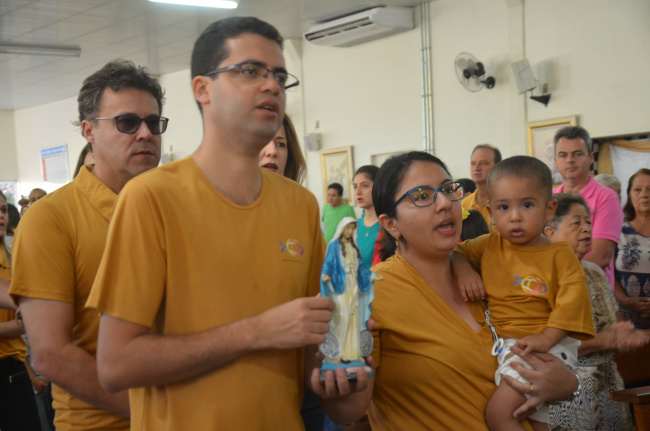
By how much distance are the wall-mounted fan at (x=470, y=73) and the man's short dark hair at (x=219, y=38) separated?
25.8 feet

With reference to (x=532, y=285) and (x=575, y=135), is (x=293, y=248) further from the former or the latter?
(x=575, y=135)

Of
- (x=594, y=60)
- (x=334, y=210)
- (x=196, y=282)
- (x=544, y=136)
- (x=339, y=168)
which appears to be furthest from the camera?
(x=339, y=168)

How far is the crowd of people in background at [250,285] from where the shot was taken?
1.43m

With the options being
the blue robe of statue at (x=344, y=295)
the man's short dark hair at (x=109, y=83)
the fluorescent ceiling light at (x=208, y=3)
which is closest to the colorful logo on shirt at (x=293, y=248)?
the blue robe of statue at (x=344, y=295)

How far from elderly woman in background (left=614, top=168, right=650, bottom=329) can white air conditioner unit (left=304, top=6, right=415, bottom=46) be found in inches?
223

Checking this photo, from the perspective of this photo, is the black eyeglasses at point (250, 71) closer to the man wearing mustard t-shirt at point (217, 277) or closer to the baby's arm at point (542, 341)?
the man wearing mustard t-shirt at point (217, 277)

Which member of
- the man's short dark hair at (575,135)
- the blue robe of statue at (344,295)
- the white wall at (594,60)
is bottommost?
the blue robe of statue at (344,295)

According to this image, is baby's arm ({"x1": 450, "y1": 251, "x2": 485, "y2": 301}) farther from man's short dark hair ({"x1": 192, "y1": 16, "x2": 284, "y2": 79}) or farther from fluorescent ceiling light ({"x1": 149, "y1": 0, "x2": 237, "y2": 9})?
fluorescent ceiling light ({"x1": 149, "y1": 0, "x2": 237, "y2": 9})

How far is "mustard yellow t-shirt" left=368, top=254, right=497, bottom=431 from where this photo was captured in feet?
6.42

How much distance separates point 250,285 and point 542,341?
3.76 feet

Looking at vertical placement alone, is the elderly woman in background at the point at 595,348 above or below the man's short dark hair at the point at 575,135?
below

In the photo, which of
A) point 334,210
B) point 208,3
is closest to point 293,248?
point 208,3

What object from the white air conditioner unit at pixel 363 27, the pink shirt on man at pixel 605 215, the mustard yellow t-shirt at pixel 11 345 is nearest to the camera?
the mustard yellow t-shirt at pixel 11 345

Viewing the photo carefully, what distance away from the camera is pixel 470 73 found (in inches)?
357
